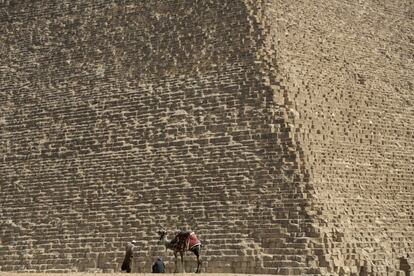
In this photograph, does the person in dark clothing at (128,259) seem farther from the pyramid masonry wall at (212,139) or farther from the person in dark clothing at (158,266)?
the person in dark clothing at (158,266)

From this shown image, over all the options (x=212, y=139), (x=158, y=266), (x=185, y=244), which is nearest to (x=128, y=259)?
(x=158, y=266)

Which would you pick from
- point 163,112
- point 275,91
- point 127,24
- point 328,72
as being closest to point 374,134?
point 328,72

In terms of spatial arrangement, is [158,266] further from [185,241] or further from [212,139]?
[212,139]

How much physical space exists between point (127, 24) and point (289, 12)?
3864 millimetres

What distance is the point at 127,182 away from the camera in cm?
1623

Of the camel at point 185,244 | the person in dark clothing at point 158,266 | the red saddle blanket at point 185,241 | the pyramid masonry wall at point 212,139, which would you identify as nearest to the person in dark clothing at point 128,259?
the pyramid masonry wall at point 212,139

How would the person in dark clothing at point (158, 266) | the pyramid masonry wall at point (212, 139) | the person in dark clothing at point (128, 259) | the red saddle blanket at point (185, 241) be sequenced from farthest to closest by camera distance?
1. the pyramid masonry wall at point (212, 139)
2. the person in dark clothing at point (128, 259)
3. the person in dark clothing at point (158, 266)
4. the red saddle blanket at point (185, 241)

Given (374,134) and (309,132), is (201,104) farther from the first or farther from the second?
(374,134)

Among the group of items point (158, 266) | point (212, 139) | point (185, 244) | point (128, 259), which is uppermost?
point (212, 139)

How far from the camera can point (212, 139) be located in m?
15.9

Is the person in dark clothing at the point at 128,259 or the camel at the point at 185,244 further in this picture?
the person in dark clothing at the point at 128,259

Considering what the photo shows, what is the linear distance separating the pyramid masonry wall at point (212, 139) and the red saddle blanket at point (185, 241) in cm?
86

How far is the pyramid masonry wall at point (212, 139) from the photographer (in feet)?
47.9

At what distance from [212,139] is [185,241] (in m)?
2.94
